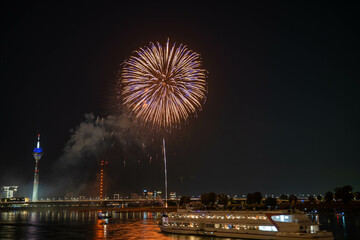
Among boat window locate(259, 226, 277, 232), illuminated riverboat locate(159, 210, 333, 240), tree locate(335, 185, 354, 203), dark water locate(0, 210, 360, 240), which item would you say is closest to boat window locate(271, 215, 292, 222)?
illuminated riverboat locate(159, 210, 333, 240)

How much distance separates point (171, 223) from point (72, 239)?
20.9 metres

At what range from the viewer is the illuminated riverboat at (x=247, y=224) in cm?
5166

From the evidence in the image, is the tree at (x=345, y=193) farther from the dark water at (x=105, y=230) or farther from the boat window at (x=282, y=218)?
the boat window at (x=282, y=218)

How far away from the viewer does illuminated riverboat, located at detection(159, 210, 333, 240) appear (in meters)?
51.7

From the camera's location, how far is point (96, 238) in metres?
63.9

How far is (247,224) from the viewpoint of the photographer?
2266 inches

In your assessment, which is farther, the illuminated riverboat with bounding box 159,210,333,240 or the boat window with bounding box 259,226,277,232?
the boat window with bounding box 259,226,277,232

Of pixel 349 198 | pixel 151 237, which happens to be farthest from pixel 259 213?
pixel 349 198

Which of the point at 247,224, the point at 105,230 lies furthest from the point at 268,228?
the point at 105,230

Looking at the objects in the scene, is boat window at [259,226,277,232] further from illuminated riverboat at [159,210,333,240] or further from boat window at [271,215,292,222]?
boat window at [271,215,292,222]

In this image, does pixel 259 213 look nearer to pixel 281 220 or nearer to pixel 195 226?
pixel 281 220

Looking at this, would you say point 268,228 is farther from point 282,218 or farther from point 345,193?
point 345,193

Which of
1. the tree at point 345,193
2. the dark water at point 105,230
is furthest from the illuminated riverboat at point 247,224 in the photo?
the tree at point 345,193

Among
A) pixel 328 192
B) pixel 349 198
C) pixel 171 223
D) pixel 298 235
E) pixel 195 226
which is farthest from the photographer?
pixel 328 192
